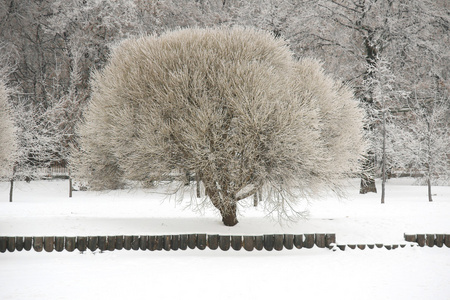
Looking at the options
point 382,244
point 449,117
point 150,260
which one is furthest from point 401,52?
point 150,260

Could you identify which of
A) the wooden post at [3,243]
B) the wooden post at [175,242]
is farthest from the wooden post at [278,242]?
the wooden post at [3,243]

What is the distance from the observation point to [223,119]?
13.1 metres

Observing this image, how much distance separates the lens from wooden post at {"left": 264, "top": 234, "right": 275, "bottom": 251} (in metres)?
12.1

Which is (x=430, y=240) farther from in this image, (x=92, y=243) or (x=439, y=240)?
(x=92, y=243)

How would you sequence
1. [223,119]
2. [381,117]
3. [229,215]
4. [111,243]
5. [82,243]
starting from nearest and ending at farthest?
[82,243] → [111,243] → [223,119] → [229,215] → [381,117]

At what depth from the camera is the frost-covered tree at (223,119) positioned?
41.4 ft

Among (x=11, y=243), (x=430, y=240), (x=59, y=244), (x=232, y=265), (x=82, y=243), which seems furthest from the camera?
(x=430, y=240)

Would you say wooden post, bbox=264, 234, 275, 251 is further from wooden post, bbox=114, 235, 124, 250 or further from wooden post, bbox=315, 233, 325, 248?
wooden post, bbox=114, 235, 124, 250

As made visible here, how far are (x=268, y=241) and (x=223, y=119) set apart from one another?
3596 millimetres

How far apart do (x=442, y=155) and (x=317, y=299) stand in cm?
1955

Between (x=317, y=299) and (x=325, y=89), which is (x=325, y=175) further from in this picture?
(x=317, y=299)

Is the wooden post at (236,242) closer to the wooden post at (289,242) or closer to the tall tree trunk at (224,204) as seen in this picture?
the tall tree trunk at (224,204)

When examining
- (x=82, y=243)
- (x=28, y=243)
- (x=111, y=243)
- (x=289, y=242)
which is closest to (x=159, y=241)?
(x=111, y=243)

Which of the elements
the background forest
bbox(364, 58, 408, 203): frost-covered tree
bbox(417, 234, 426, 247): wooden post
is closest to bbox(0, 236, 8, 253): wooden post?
bbox(417, 234, 426, 247): wooden post
